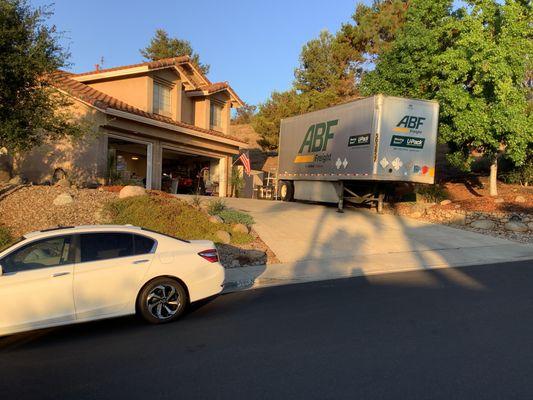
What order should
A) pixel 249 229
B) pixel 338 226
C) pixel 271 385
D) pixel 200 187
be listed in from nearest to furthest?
pixel 271 385
pixel 249 229
pixel 338 226
pixel 200 187

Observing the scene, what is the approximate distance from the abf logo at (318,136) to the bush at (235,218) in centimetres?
651

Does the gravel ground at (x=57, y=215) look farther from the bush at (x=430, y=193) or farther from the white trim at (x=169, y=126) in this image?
the bush at (x=430, y=193)

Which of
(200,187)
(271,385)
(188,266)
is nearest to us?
(271,385)

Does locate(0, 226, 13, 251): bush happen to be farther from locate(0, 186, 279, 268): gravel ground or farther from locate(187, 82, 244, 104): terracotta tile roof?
locate(187, 82, 244, 104): terracotta tile roof

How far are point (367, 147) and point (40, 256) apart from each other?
43.4ft

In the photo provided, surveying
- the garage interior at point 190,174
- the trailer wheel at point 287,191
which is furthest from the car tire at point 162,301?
the garage interior at point 190,174

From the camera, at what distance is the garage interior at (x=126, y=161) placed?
60.5 feet

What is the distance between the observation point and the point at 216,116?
26109mm

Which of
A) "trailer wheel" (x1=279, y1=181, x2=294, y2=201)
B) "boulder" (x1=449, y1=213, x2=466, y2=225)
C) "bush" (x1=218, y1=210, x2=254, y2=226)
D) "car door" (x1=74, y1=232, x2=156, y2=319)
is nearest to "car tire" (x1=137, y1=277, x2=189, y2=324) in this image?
"car door" (x1=74, y1=232, x2=156, y2=319)

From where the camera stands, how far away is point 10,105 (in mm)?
10742

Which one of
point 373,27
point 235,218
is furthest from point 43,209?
point 373,27

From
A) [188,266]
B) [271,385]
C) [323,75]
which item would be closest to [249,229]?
[188,266]

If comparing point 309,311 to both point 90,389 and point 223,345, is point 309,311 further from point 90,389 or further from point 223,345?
point 90,389

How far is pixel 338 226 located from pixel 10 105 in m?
10.8
